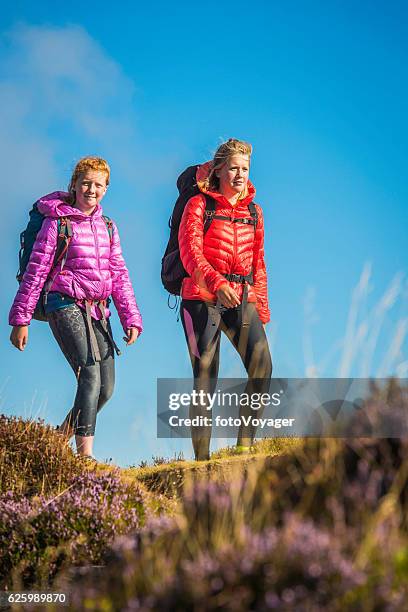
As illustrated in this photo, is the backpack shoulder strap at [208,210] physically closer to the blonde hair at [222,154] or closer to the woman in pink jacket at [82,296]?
the blonde hair at [222,154]

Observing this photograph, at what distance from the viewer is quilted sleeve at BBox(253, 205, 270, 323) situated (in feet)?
30.2

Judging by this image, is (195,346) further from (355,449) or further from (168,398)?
(355,449)

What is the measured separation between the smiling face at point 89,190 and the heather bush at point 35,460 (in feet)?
8.34

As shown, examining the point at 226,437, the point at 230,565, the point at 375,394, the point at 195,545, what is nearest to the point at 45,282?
the point at 226,437

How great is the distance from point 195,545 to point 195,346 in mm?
5087

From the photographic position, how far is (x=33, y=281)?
8750mm

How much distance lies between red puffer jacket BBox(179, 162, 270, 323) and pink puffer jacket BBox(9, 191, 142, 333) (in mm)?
869

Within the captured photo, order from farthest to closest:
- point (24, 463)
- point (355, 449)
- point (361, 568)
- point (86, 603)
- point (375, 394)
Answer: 1. point (24, 463)
2. point (375, 394)
3. point (355, 449)
4. point (86, 603)
5. point (361, 568)

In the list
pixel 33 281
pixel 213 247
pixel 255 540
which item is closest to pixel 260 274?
pixel 213 247

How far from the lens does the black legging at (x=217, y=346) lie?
8570mm

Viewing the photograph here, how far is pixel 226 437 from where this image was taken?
8.73 metres

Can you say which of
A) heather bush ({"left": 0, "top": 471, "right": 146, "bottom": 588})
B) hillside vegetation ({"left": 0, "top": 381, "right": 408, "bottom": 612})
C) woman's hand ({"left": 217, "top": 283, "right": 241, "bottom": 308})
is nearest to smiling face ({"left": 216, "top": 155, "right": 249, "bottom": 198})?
woman's hand ({"left": 217, "top": 283, "right": 241, "bottom": 308})

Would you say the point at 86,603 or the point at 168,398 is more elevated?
the point at 168,398

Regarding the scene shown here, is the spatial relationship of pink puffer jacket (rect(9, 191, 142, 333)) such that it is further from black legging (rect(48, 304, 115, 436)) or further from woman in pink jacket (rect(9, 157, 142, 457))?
black legging (rect(48, 304, 115, 436))
